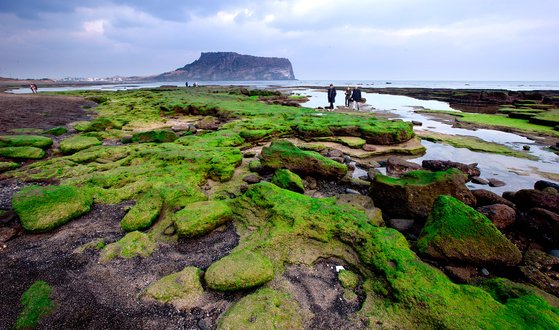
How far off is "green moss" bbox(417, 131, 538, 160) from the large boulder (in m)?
6.47

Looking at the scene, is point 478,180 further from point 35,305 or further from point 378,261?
point 35,305

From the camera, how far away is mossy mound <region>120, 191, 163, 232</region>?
4664 millimetres

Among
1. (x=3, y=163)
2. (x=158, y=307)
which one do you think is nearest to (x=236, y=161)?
(x=158, y=307)

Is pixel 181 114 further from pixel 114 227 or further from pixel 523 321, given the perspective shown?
pixel 523 321

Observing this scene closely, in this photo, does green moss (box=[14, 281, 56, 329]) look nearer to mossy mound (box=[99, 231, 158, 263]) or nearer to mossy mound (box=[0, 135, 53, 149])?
mossy mound (box=[99, 231, 158, 263])

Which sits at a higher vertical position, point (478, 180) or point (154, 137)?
point (154, 137)

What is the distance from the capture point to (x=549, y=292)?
3520 millimetres

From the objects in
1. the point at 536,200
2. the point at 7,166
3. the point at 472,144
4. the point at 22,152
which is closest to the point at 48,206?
the point at 7,166

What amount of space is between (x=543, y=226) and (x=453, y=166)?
3550mm

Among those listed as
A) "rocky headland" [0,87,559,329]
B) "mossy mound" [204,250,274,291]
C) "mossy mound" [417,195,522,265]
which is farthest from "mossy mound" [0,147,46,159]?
"mossy mound" [417,195,522,265]

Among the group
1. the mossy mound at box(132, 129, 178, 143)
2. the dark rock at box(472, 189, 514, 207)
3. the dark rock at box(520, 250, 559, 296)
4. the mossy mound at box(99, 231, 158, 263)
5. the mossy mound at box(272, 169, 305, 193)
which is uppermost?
the mossy mound at box(132, 129, 178, 143)

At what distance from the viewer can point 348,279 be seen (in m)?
3.60

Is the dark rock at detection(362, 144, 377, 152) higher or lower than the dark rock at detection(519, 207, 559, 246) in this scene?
higher

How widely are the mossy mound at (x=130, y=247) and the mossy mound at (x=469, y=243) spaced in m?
4.07
